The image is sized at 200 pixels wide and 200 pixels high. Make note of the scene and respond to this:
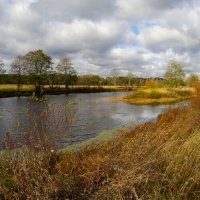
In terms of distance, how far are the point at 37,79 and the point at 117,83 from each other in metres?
93.6

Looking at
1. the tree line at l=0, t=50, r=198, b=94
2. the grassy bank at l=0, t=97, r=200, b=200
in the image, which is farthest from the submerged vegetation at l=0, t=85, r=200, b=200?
the tree line at l=0, t=50, r=198, b=94

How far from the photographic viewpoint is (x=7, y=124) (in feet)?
76.9

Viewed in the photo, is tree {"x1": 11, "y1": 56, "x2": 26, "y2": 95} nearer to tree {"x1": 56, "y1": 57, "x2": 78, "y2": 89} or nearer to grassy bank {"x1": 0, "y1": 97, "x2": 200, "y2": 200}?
tree {"x1": 56, "y1": 57, "x2": 78, "y2": 89}

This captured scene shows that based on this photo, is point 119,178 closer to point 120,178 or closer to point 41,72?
point 120,178

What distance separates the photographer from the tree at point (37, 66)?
77.6 meters

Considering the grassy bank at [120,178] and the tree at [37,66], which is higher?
the tree at [37,66]

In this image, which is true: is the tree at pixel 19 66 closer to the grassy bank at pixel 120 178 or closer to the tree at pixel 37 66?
the tree at pixel 37 66

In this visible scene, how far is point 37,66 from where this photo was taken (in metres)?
79.1

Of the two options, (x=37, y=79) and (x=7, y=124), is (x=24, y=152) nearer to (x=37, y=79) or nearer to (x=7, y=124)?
(x=7, y=124)

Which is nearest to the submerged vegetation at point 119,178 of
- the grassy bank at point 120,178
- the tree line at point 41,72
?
the grassy bank at point 120,178

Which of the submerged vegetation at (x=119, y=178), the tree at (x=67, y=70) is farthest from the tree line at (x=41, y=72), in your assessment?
the submerged vegetation at (x=119, y=178)

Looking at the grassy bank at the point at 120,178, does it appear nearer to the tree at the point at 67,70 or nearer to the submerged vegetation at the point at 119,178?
the submerged vegetation at the point at 119,178

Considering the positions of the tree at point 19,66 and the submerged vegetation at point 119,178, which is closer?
the submerged vegetation at point 119,178

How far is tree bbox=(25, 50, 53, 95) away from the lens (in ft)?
255
